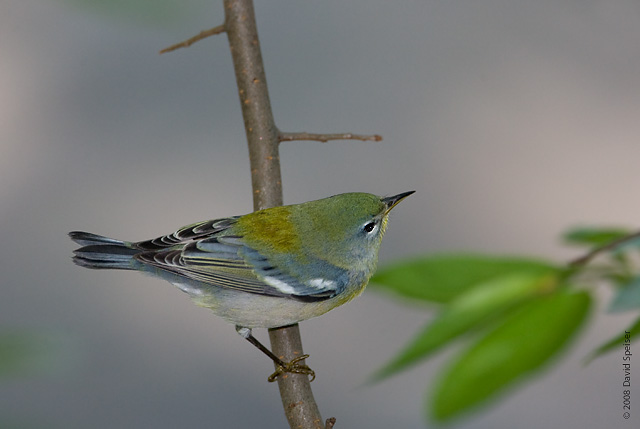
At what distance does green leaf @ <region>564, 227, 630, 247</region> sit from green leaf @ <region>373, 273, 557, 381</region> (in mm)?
Answer: 143

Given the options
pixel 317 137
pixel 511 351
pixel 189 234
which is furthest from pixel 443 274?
pixel 189 234

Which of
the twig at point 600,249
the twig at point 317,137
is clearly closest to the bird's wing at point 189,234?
the twig at point 317,137

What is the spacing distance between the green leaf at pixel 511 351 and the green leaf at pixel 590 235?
0.41ft

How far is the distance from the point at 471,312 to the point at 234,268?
3.22 feet

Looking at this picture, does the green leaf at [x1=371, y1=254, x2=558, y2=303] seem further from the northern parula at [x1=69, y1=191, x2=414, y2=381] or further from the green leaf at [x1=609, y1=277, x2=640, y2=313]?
the northern parula at [x1=69, y1=191, x2=414, y2=381]

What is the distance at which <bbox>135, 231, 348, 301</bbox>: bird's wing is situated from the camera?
1200mm

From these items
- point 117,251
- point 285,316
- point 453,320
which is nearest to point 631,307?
point 453,320

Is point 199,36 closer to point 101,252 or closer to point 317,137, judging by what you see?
point 317,137

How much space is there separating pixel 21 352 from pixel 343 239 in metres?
0.79

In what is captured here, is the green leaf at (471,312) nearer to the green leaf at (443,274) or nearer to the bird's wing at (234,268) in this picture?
the green leaf at (443,274)

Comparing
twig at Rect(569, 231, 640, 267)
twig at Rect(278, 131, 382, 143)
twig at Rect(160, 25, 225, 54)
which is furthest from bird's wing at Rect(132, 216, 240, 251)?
twig at Rect(569, 231, 640, 267)

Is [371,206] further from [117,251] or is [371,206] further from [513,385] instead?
[513,385]

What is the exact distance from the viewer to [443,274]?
36 centimetres

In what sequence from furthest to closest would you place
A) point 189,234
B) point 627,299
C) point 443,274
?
point 189,234 < point 443,274 < point 627,299
